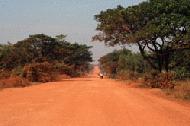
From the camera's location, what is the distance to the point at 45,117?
12469 millimetres

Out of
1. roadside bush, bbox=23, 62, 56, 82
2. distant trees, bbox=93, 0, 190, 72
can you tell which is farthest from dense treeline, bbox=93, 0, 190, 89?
roadside bush, bbox=23, 62, 56, 82

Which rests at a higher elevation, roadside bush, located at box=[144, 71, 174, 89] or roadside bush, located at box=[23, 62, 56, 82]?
roadside bush, located at box=[23, 62, 56, 82]

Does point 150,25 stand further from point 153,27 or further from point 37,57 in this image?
point 37,57

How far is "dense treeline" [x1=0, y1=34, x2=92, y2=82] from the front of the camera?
4331 centimetres

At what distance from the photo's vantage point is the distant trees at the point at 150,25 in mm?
31939

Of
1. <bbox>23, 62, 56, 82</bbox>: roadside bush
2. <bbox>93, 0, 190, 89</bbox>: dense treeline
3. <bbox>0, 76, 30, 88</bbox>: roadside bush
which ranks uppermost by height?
<bbox>93, 0, 190, 89</bbox>: dense treeline

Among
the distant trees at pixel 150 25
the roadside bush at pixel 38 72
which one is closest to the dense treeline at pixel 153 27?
the distant trees at pixel 150 25

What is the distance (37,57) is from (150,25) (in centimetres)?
3003

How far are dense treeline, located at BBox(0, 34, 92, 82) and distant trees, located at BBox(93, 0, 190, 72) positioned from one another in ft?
27.7

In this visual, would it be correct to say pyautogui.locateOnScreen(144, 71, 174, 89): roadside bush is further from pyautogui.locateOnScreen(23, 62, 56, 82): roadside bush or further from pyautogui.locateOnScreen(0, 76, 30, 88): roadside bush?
pyautogui.locateOnScreen(23, 62, 56, 82): roadside bush

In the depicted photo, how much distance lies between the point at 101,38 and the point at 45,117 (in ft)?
88.9

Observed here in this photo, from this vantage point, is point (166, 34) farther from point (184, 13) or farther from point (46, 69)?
point (46, 69)

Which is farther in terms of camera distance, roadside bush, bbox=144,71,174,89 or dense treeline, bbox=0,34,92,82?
dense treeline, bbox=0,34,92,82

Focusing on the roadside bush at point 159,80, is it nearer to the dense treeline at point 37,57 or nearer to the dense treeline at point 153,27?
the dense treeline at point 153,27
